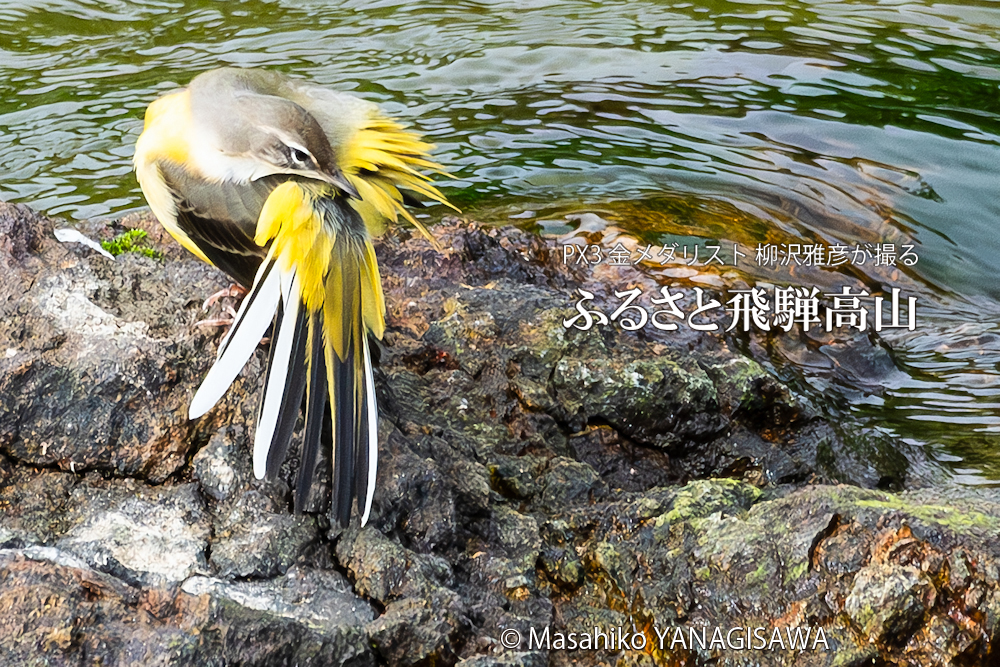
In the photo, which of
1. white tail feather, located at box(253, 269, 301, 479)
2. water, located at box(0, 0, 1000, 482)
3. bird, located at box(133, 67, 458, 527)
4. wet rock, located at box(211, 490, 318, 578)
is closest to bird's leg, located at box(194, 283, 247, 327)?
bird, located at box(133, 67, 458, 527)

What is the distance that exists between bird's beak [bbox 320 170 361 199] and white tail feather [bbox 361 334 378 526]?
0.54 meters

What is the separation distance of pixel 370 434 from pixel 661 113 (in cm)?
594

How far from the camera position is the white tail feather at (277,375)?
291 cm

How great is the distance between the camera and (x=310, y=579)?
273 centimetres

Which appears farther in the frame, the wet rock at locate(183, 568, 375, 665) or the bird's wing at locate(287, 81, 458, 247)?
the bird's wing at locate(287, 81, 458, 247)

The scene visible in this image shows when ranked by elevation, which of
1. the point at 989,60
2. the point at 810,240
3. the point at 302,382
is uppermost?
the point at 302,382

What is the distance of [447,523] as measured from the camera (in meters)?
3.04

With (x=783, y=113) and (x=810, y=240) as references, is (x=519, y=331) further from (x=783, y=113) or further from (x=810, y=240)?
(x=783, y=113)

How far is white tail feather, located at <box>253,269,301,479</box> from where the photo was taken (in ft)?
9.54

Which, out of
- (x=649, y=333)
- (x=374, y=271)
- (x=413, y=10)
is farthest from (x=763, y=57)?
(x=374, y=271)

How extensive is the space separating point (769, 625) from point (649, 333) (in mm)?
A: 2560

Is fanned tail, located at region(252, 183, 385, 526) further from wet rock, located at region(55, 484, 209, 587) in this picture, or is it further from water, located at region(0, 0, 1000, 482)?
water, located at region(0, 0, 1000, 482)

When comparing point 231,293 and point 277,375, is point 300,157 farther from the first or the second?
point 277,375

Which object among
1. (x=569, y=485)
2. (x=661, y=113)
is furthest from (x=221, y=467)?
(x=661, y=113)
